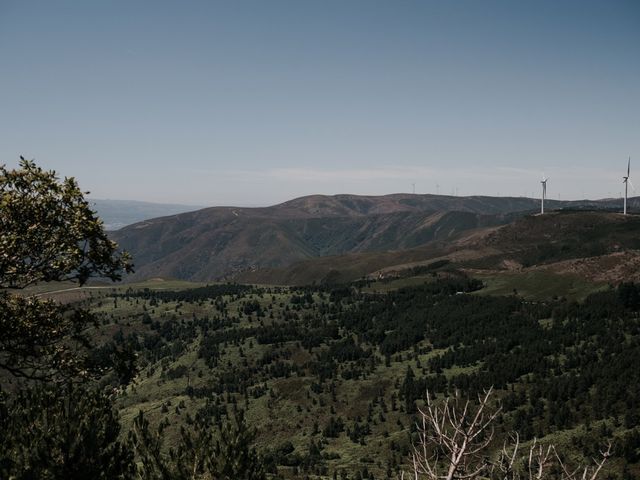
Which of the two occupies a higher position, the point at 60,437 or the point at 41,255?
the point at 41,255

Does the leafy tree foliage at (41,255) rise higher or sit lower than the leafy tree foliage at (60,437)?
higher

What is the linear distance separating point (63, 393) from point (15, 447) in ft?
18.8

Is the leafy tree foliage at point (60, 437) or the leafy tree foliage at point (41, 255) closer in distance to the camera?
the leafy tree foliage at point (60, 437)

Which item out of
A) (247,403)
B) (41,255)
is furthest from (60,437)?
(247,403)

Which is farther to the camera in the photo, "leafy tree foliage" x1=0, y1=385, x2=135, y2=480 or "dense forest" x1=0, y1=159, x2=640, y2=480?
"dense forest" x1=0, y1=159, x2=640, y2=480

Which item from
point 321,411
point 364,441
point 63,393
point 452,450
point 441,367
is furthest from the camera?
point 441,367

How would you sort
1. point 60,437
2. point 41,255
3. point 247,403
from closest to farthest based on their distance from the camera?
point 60,437 < point 41,255 < point 247,403

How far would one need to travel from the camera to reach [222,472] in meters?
30.2

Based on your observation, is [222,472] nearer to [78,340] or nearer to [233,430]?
[233,430]

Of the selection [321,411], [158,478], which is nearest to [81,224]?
[158,478]

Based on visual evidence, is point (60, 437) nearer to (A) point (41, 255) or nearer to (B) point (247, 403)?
(A) point (41, 255)

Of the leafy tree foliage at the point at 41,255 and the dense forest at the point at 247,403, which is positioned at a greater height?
the leafy tree foliage at the point at 41,255

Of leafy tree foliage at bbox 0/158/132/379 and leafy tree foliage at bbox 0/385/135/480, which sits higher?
leafy tree foliage at bbox 0/158/132/379

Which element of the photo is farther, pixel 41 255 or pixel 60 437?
pixel 41 255
